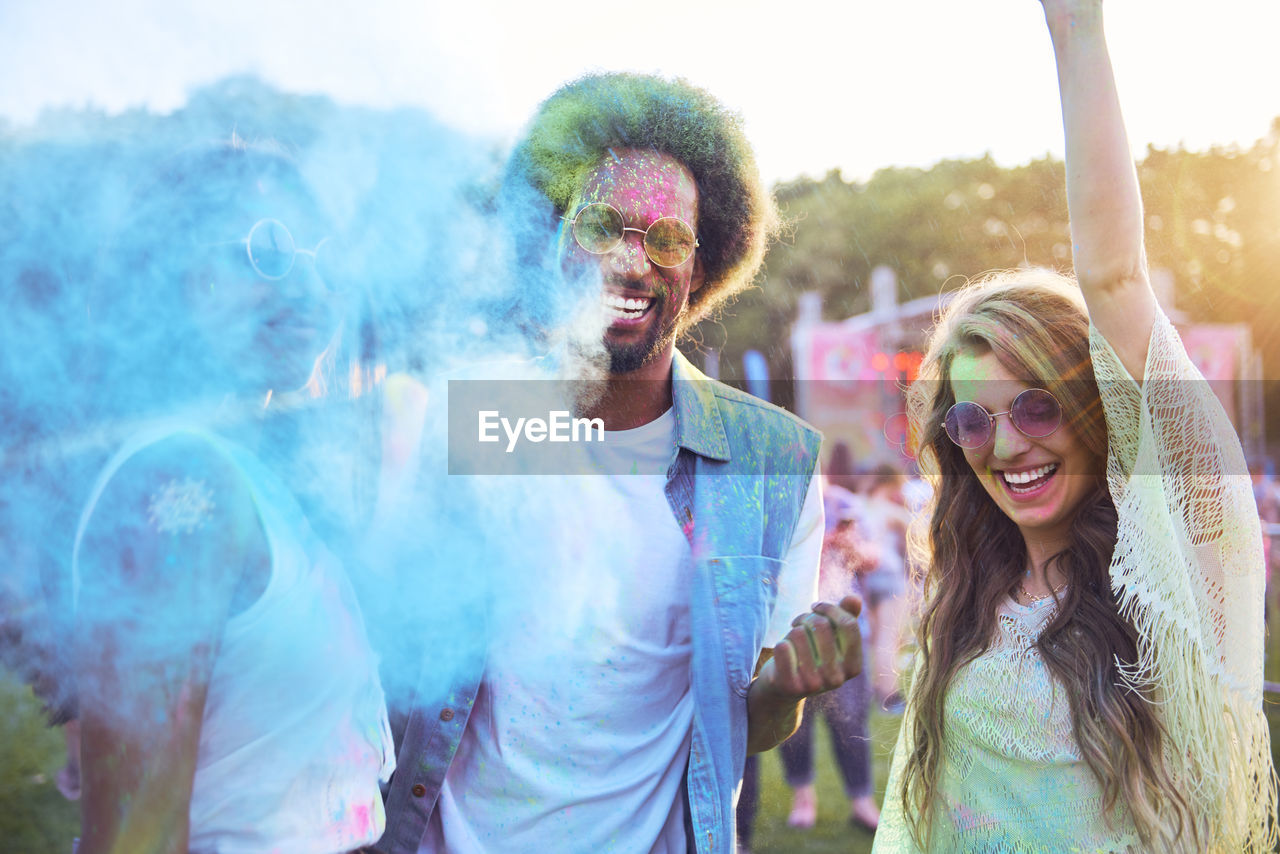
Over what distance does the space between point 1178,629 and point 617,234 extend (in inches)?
58.1

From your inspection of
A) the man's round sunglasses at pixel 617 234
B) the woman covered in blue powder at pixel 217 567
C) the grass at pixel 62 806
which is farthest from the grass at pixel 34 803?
the man's round sunglasses at pixel 617 234

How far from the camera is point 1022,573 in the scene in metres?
1.94

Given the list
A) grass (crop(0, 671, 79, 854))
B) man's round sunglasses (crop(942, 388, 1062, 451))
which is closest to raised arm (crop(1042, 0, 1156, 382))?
man's round sunglasses (crop(942, 388, 1062, 451))

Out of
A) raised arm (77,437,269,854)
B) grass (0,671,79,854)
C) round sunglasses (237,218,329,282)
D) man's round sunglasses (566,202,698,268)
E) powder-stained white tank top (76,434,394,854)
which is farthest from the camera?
grass (0,671,79,854)

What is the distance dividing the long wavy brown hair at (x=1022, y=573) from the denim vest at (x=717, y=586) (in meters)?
0.37

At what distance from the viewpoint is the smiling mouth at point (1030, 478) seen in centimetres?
184

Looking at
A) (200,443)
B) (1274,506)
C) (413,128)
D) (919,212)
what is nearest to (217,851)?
(200,443)

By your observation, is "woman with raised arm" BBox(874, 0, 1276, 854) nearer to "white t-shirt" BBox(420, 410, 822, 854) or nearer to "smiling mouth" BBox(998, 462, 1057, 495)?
"smiling mouth" BBox(998, 462, 1057, 495)

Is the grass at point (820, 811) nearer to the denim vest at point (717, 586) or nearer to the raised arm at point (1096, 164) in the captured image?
the denim vest at point (717, 586)

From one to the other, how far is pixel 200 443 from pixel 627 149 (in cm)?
138

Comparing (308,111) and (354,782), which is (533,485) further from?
(308,111)

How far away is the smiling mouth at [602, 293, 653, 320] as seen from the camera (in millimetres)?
2209

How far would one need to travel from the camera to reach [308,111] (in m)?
1.90

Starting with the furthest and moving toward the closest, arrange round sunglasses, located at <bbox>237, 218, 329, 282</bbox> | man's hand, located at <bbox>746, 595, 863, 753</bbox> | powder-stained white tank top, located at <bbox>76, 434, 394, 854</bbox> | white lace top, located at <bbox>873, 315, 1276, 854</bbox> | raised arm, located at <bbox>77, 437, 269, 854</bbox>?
man's hand, located at <bbox>746, 595, 863, 753</bbox> < white lace top, located at <bbox>873, 315, 1276, 854</bbox> < round sunglasses, located at <bbox>237, 218, 329, 282</bbox> < powder-stained white tank top, located at <bbox>76, 434, 394, 854</bbox> < raised arm, located at <bbox>77, 437, 269, 854</bbox>
